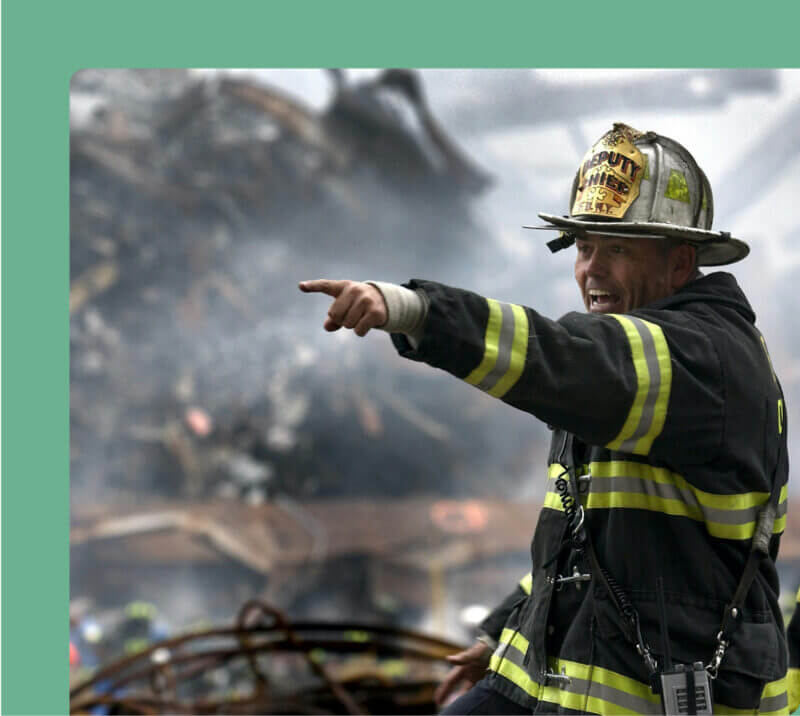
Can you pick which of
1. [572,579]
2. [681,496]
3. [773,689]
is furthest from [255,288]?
[773,689]

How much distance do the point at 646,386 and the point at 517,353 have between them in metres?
0.31

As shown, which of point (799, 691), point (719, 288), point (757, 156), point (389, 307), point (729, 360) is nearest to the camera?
point (389, 307)

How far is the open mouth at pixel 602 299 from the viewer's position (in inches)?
97.5

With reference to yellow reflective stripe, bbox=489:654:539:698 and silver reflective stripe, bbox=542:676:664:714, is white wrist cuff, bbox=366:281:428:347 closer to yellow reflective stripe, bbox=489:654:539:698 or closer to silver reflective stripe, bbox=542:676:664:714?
silver reflective stripe, bbox=542:676:664:714

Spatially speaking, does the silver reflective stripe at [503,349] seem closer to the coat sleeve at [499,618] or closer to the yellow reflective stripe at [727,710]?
the yellow reflective stripe at [727,710]

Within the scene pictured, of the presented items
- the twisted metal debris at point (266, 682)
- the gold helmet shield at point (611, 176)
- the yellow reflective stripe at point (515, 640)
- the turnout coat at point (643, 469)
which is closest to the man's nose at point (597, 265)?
the gold helmet shield at point (611, 176)

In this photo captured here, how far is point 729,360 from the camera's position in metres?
2.16

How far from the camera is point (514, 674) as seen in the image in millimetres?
2547

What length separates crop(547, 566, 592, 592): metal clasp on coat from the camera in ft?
7.58

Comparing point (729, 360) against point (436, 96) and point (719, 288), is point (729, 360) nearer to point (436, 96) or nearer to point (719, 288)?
point (719, 288)

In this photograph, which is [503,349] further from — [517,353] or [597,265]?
[597,265]

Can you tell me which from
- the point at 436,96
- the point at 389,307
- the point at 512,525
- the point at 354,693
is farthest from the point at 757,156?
the point at 389,307

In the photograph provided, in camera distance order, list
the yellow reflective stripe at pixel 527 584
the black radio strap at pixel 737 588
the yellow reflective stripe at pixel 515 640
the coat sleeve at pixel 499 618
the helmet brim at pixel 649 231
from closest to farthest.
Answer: the black radio strap at pixel 737 588 < the helmet brim at pixel 649 231 < the yellow reflective stripe at pixel 515 640 < the yellow reflective stripe at pixel 527 584 < the coat sleeve at pixel 499 618

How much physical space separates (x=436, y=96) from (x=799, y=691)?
5.49m
